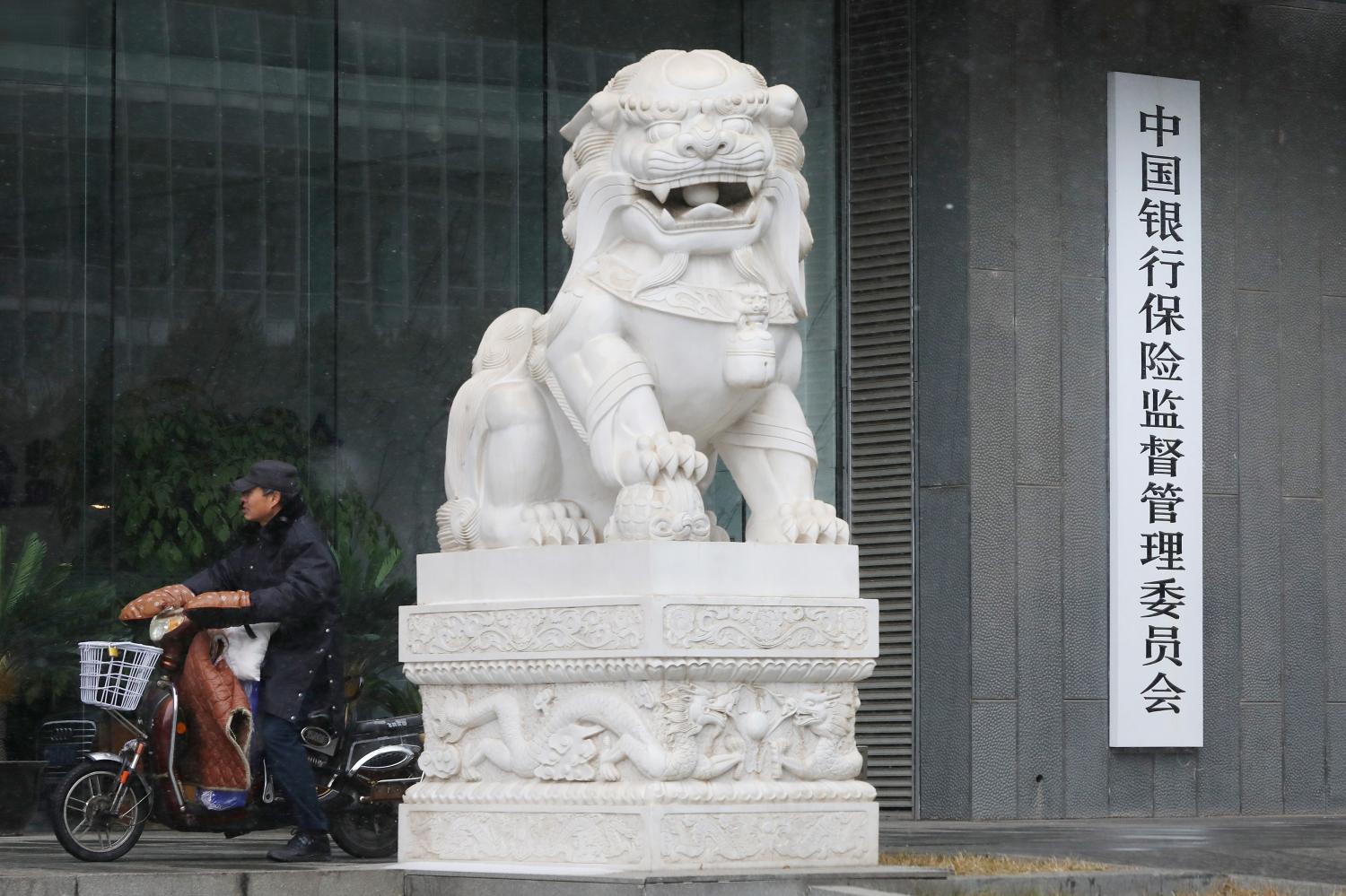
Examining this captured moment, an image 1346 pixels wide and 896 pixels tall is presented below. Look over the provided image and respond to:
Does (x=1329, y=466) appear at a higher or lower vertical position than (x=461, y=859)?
higher

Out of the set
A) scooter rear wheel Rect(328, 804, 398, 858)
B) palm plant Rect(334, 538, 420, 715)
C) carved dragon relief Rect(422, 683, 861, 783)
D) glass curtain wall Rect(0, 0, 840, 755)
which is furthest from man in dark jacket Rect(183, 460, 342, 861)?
palm plant Rect(334, 538, 420, 715)

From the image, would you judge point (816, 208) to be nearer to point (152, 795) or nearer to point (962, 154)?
point (962, 154)

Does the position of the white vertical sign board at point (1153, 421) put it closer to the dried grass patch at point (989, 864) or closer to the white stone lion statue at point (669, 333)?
the dried grass patch at point (989, 864)

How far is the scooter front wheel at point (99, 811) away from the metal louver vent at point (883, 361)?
5.68 metres

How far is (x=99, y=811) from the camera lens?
7.72 metres

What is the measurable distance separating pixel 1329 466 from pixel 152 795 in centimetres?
812

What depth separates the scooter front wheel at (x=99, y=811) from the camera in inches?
301

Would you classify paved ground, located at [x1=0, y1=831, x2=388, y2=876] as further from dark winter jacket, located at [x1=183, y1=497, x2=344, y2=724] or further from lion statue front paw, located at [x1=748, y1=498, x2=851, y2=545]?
lion statue front paw, located at [x1=748, y1=498, x2=851, y2=545]

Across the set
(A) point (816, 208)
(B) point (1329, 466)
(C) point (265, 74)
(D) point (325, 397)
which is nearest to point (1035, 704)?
(B) point (1329, 466)

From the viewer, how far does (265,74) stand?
12.5 m

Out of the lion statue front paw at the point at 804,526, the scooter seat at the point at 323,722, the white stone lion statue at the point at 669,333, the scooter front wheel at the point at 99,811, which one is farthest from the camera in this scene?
the scooter seat at the point at 323,722

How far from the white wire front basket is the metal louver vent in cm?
560

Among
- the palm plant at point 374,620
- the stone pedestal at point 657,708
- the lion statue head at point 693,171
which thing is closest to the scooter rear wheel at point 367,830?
the stone pedestal at point 657,708

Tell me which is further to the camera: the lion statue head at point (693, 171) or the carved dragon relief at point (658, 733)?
the lion statue head at point (693, 171)
